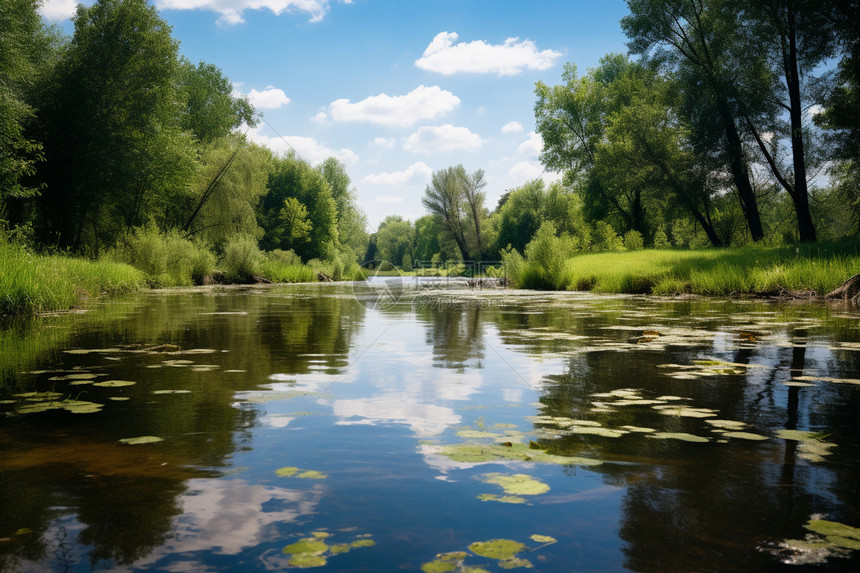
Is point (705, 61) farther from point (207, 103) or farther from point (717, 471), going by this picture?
point (207, 103)

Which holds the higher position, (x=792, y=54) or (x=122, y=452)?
(x=792, y=54)

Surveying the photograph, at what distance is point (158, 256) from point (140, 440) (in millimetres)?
23530

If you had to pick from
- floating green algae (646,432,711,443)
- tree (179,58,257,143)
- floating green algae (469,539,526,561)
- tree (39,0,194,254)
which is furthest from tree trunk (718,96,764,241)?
tree (179,58,257,143)

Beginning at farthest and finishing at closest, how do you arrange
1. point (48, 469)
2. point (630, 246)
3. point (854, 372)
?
point (630, 246)
point (854, 372)
point (48, 469)

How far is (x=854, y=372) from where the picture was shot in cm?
472

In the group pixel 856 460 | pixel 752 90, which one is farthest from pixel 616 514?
pixel 752 90

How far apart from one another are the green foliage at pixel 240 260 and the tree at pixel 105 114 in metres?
6.91

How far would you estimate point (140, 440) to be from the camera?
2871 millimetres

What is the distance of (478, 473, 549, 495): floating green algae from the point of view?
2.23 m

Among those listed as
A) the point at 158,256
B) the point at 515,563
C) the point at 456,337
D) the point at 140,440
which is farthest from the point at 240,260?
the point at 515,563

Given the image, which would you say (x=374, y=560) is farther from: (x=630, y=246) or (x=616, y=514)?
(x=630, y=246)

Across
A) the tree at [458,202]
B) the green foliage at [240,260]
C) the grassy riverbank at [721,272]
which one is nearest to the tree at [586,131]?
the tree at [458,202]

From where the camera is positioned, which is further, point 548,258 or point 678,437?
point 548,258

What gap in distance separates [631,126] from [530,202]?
1316 inches
